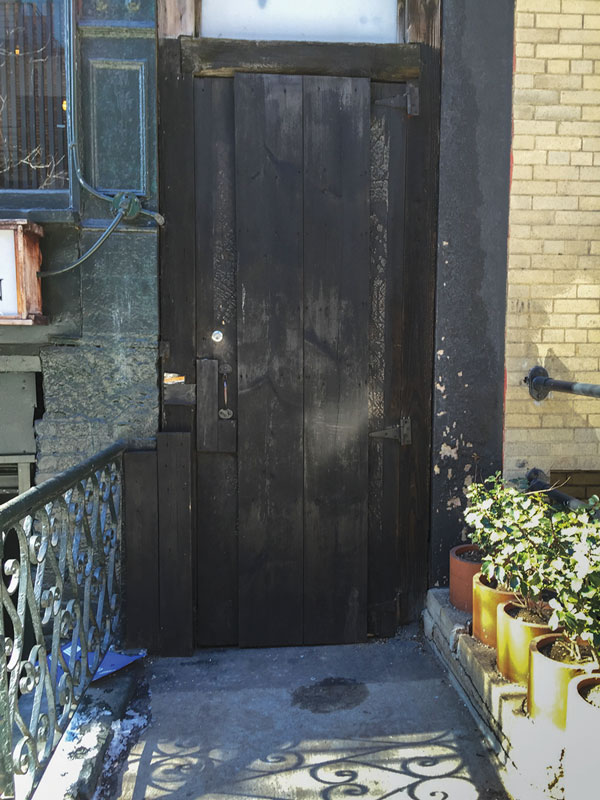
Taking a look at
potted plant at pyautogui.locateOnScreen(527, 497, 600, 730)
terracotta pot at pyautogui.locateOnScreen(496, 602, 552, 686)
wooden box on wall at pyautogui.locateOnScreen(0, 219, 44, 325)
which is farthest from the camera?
wooden box on wall at pyautogui.locateOnScreen(0, 219, 44, 325)

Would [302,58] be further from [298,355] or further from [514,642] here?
[514,642]

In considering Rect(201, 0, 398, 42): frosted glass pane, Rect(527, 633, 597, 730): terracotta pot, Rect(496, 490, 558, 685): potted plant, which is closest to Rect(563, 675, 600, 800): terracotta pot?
Rect(527, 633, 597, 730): terracotta pot

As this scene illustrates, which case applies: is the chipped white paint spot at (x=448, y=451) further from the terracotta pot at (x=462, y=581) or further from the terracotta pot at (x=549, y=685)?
the terracotta pot at (x=549, y=685)

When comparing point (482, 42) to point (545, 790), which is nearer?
point (545, 790)

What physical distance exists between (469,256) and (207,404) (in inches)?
61.6

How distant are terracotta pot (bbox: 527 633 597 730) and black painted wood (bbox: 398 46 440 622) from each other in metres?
1.41

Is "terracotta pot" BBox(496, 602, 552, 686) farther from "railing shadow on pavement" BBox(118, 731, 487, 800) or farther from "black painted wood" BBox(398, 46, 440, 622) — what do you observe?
"black painted wood" BBox(398, 46, 440, 622)

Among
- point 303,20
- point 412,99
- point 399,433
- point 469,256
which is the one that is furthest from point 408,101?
point 399,433

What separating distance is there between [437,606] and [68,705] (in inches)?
73.2

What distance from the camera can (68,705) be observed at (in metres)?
2.53

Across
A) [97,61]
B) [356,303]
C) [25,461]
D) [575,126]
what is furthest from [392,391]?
[97,61]

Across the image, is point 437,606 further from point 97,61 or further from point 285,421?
point 97,61

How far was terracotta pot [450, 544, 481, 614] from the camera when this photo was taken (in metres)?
3.36

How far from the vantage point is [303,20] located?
11.7 ft
